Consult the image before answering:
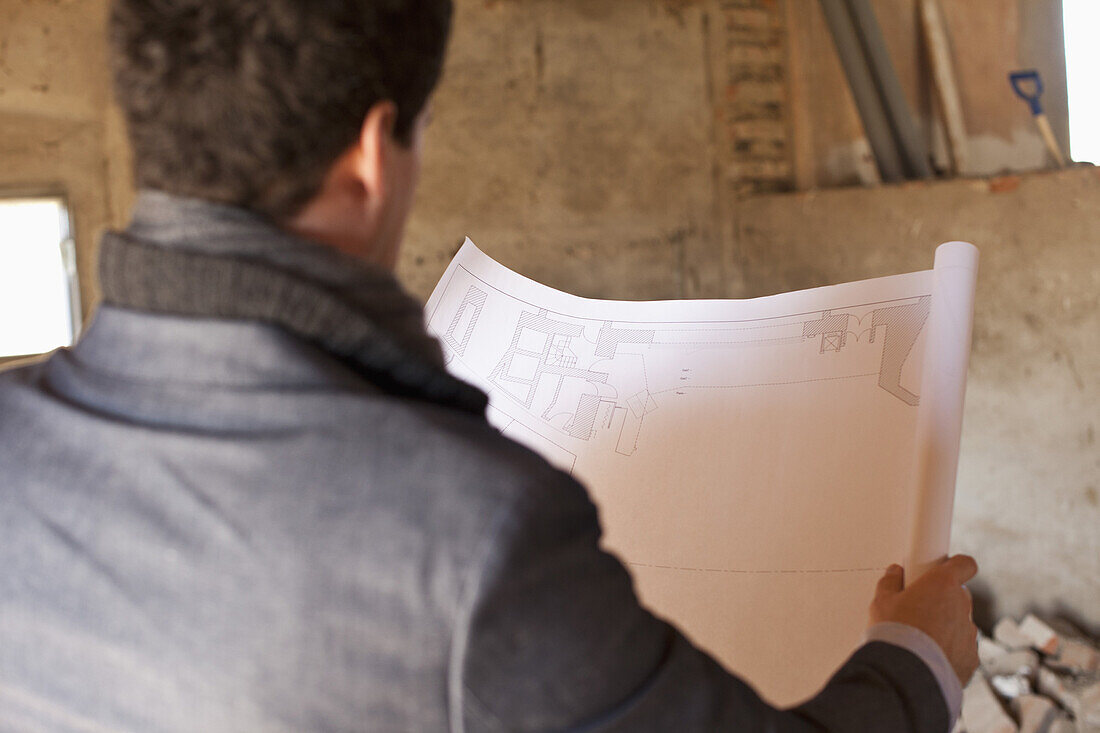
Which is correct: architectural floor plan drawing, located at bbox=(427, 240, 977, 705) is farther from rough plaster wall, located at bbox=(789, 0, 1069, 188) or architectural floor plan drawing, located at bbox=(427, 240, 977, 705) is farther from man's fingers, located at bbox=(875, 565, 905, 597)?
rough plaster wall, located at bbox=(789, 0, 1069, 188)

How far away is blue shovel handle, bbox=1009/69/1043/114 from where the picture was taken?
2940mm

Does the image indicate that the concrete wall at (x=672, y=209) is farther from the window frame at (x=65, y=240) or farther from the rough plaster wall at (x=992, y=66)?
the rough plaster wall at (x=992, y=66)

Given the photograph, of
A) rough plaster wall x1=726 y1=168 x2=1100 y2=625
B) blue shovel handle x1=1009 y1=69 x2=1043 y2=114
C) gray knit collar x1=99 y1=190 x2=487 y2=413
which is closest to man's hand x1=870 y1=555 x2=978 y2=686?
gray knit collar x1=99 y1=190 x2=487 y2=413

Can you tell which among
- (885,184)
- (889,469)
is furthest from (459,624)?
(885,184)

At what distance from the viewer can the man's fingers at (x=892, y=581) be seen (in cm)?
89

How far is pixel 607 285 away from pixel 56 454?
344 centimetres

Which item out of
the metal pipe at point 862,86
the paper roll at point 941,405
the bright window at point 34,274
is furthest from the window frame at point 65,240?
the paper roll at point 941,405

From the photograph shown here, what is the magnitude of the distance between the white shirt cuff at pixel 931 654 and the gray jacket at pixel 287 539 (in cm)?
21

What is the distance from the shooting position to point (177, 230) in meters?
0.61

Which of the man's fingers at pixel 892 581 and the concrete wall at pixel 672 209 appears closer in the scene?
the man's fingers at pixel 892 581

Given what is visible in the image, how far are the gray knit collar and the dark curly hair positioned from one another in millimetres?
24

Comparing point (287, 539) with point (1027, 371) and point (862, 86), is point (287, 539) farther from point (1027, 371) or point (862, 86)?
point (862, 86)

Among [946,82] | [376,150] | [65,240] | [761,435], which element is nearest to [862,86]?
[946,82]

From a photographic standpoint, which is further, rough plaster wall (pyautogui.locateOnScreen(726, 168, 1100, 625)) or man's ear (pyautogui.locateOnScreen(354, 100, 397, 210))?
rough plaster wall (pyautogui.locateOnScreen(726, 168, 1100, 625))
